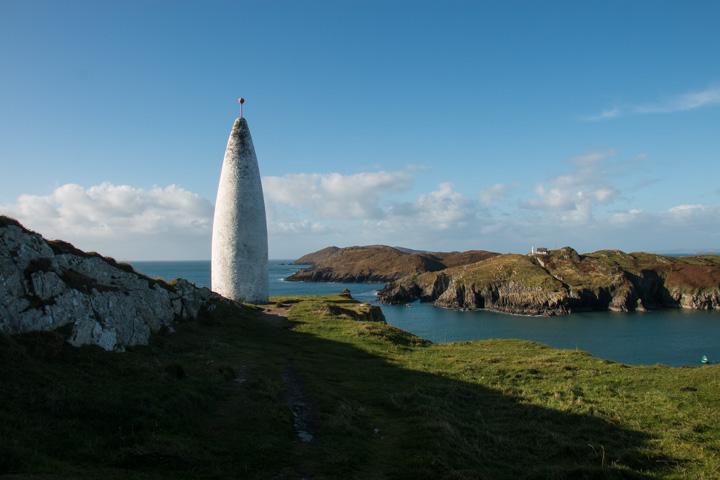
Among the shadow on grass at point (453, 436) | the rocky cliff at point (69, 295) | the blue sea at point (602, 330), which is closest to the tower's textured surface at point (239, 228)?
the rocky cliff at point (69, 295)

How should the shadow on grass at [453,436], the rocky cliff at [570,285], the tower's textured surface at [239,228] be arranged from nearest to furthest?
the shadow on grass at [453,436] < the tower's textured surface at [239,228] < the rocky cliff at [570,285]

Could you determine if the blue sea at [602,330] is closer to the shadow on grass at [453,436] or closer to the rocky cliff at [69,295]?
the shadow on grass at [453,436]

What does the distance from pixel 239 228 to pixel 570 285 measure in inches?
3325

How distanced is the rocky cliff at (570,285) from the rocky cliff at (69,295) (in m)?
85.1

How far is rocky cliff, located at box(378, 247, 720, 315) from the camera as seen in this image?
92.1m

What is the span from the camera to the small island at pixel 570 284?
92125 mm

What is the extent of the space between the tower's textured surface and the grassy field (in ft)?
54.9

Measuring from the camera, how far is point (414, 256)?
652ft

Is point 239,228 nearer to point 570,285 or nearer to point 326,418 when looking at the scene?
point 326,418

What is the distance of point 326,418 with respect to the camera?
1065cm

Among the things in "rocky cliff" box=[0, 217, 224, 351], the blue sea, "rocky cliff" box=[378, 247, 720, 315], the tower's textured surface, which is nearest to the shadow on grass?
"rocky cliff" box=[0, 217, 224, 351]

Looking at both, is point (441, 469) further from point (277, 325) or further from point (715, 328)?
point (715, 328)

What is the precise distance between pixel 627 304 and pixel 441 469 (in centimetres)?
10101

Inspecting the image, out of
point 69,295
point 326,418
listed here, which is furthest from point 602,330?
point 69,295
